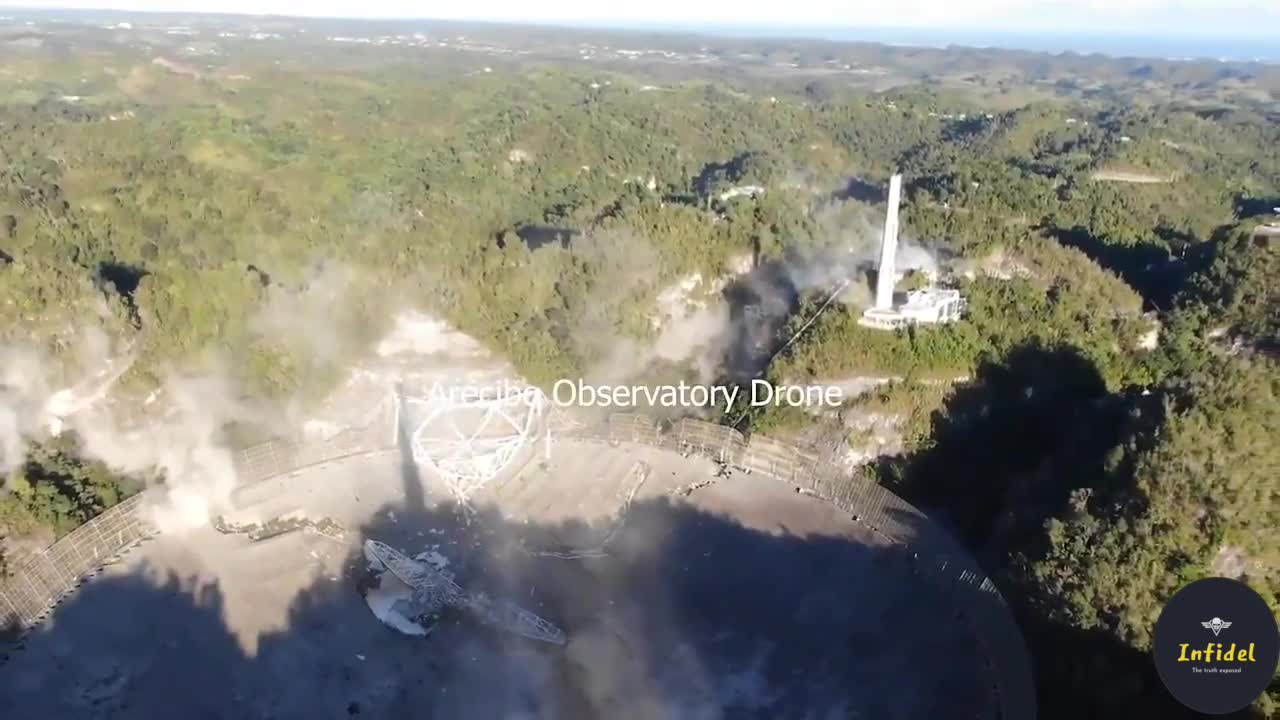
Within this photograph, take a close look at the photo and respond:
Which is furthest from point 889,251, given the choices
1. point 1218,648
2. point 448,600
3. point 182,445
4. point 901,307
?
point 182,445

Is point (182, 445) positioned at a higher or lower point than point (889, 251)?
lower

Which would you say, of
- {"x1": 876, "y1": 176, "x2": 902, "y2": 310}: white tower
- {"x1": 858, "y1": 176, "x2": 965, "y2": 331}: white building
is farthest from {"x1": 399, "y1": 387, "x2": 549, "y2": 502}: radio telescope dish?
{"x1": 876, "y1": 176, "x2": 902, "y2": 310}: white tower

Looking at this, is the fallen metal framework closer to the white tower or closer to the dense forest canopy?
the dense forest canopy

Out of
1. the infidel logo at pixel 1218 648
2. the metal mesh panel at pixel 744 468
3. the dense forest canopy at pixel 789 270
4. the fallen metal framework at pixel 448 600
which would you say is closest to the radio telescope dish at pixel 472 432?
the metal mesh panel at pixel 744 468

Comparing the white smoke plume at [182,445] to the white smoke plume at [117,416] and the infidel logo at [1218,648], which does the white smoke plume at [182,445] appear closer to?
the white smoke plume at [117,416]

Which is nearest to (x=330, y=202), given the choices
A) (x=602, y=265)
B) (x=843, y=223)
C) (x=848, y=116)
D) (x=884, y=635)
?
(x=602, y=265)

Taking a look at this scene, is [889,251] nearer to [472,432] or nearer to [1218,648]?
[472,432]
